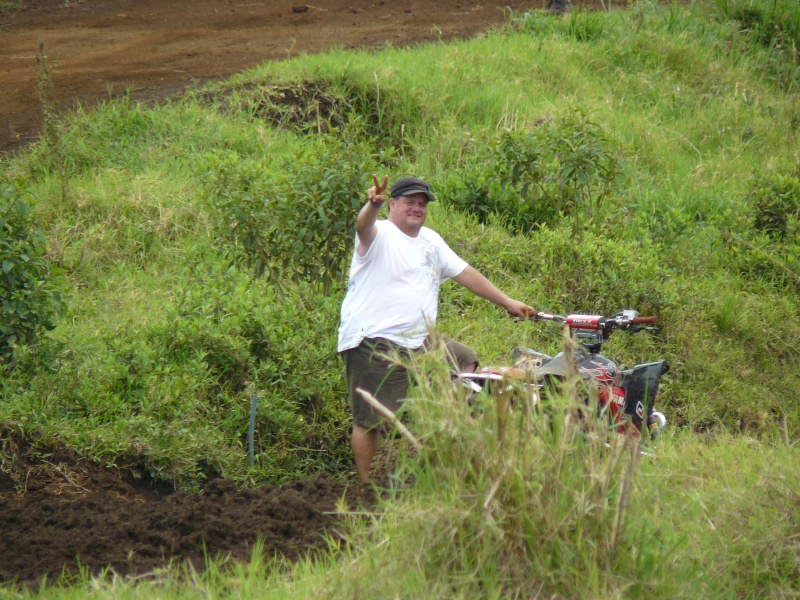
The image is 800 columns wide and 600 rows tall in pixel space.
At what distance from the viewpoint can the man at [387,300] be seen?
5.11 metres

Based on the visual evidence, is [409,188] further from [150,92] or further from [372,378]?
[150,92]

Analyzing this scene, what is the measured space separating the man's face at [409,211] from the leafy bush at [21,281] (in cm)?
202

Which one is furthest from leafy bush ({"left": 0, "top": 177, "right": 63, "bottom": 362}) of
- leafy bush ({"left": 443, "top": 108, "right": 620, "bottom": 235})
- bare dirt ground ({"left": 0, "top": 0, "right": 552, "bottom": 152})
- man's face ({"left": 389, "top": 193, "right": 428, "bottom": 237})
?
leafy bush ({"left": 443, "top": 108, "right": 620, "bottom": 235})

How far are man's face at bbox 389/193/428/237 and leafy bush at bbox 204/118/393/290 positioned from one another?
0.73m

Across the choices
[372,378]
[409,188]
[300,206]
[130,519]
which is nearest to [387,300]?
[372,378]

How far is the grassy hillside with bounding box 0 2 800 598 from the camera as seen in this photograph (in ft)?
11.6

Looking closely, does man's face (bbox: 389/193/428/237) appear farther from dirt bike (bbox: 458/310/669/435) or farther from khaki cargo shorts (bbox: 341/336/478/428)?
dirt bike (bbox: 458/310/669/435)

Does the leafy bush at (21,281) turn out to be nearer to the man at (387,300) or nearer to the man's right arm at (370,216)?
the man at (387,300)

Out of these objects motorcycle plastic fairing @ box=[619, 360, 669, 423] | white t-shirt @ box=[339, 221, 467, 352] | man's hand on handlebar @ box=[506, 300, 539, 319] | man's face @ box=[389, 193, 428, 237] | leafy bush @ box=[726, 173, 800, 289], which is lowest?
leafy bush @ box=[726, 173, 800, 289]

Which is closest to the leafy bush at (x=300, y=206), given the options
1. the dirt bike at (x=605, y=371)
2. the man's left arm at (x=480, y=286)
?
the man's left arm at (x=480, y=286)

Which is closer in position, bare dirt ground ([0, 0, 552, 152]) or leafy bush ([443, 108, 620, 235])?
leafy bush ([443, 108, 620, 235])

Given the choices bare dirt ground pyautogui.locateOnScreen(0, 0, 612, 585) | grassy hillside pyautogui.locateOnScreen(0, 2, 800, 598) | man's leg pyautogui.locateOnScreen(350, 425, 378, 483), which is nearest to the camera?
grassy hillside pyautogui.locateOnScreen(0, 2, 800, 598)

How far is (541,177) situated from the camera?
340 inches

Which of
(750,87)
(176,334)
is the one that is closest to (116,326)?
(176,334)
